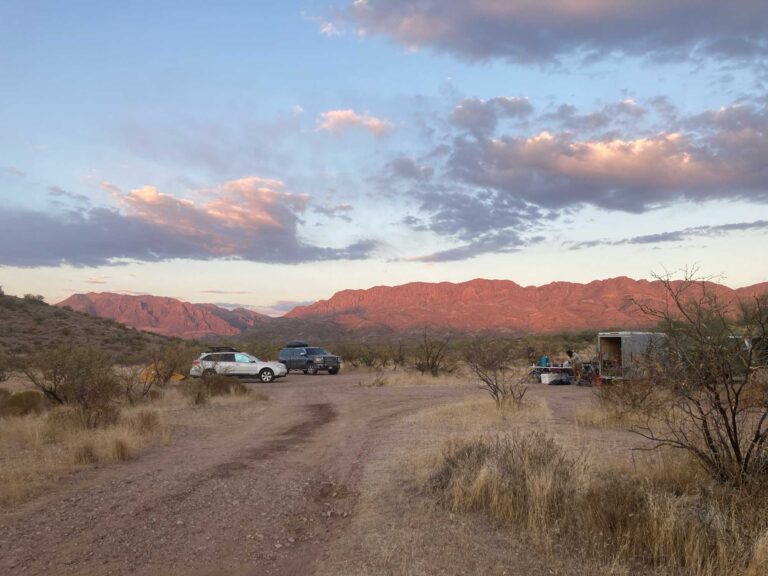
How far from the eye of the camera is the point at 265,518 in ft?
22.0

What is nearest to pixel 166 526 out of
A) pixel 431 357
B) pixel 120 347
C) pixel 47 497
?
pixel 47 497

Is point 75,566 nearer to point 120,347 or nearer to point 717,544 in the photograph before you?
point 717,544

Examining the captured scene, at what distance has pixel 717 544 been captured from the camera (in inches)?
192

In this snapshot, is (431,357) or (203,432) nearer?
(203,432)

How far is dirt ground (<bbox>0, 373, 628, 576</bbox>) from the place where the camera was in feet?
17.2

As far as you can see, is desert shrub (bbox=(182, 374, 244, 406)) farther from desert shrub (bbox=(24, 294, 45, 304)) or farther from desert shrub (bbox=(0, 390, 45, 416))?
desert shrub (bbox=(24, 294, 45, 304))

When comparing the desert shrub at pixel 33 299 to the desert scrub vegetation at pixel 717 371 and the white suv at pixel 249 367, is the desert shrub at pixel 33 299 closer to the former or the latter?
the white suv at pixel 249 367

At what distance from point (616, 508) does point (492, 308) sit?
393 feet

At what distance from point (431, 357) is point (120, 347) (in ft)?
85.4

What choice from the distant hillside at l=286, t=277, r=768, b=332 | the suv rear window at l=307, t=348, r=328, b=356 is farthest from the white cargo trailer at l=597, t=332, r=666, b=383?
the distant hillside at l=286, t=277, r=768, b=332

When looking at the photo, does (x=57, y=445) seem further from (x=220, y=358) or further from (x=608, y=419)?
(x=220, y=358)

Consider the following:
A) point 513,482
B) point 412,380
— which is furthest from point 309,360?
point 513,482

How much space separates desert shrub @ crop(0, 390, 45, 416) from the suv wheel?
1437 cm

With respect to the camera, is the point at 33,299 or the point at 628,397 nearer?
the point at 628,397
